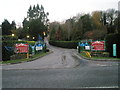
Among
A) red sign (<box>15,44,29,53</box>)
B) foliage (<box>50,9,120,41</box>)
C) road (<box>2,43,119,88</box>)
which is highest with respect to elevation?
foliage (<box>50,9,120,41</box>)

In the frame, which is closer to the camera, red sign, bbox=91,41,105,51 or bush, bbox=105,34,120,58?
bush, bbox=105,34,120,58

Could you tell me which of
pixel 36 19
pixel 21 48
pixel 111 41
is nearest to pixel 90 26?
pixel 36 19

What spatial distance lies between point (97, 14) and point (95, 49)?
37394 millimetres

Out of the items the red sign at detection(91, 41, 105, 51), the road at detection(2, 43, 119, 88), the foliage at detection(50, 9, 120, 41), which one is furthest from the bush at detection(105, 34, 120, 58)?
the foliage at detection(50, 9, 120, 41)

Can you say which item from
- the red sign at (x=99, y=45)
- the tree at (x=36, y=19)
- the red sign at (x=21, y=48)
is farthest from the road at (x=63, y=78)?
the tree at (x=36, y=19)

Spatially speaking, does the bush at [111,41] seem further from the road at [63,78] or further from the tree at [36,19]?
the tree at [36,19]

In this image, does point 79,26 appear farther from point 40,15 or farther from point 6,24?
point 6,24

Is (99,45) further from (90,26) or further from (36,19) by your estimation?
(36,19)

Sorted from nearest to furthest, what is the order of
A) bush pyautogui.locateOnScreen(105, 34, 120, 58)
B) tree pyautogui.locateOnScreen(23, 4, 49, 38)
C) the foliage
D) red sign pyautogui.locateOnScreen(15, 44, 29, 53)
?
bush pyautogui.locateOnScreen(105, 34, 120, 58)
red sign pyautogui.locateOnScreen(15, 44, 29, 53)
the foliage
tree pyautogui.locateOnScreen(23, 4, 49, 38)

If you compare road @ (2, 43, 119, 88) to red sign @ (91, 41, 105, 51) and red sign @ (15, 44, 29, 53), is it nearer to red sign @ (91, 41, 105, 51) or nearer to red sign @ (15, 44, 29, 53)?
red sign @ (15, 44, 29, 53)

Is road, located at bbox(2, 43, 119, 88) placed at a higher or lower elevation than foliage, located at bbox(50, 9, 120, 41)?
lower

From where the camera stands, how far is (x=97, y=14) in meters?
54.2

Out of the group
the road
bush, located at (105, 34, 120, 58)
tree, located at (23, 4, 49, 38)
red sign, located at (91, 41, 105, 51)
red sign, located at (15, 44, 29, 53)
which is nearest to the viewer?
the road

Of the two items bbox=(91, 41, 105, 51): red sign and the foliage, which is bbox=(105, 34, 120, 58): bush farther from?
the foliage
